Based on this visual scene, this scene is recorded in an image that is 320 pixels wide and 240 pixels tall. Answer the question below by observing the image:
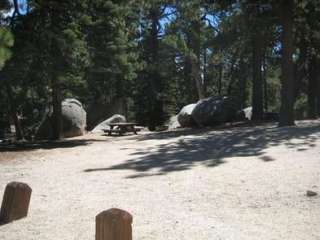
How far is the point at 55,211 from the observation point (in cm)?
785

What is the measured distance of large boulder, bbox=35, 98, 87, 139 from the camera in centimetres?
2392

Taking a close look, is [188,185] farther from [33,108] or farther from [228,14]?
[33,108]

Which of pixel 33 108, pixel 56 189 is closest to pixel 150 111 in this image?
pixel 33 108

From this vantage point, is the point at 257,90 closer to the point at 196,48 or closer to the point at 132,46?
the point at 132,46

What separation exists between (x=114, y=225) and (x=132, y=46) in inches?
936

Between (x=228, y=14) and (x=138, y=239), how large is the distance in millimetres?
21201

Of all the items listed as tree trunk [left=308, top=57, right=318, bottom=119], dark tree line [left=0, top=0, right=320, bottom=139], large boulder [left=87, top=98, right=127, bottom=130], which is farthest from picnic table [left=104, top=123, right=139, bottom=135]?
large boulder [left=87, top=98, right=127, bottom=130]

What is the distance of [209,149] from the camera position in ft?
45.5

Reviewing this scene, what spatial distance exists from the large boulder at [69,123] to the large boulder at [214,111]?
5.13 meters

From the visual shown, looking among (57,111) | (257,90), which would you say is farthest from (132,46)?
→ (57,111)

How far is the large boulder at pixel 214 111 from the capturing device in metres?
24.1

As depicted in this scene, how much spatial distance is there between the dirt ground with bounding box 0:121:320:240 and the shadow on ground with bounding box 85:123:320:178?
0.02 m

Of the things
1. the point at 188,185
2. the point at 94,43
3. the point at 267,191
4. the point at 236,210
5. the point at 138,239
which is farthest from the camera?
the point at 94,43

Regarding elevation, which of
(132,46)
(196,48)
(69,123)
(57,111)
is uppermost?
(196,48)
